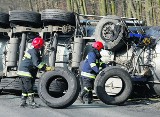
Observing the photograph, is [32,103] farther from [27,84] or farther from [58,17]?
[58,17]

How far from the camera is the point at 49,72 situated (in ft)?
32.7

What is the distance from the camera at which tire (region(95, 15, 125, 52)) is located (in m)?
11.0

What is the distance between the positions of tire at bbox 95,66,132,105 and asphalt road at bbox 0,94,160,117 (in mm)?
179

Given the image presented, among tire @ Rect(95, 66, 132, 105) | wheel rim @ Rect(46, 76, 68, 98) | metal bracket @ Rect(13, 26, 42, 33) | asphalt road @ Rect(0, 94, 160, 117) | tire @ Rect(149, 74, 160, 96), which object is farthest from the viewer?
metal bracket @ Rect(13, 26, 42, 33)

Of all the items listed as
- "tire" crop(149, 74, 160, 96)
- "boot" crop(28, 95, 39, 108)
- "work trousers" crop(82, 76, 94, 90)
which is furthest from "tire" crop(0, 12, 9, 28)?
"tire" crop(149, 74, 160, 96)

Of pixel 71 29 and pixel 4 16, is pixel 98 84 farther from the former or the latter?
pixel 4 16

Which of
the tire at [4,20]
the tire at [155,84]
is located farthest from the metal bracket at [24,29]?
the tire at [155,84]

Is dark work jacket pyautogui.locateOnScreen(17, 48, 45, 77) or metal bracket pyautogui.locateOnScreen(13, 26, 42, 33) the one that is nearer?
dark work jacket pyautogui.locateOnScreen(17, 48, 45, 77)

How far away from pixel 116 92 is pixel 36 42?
2474 mm

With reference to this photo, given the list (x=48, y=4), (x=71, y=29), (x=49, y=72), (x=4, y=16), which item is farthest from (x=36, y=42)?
(x=48, y=4)

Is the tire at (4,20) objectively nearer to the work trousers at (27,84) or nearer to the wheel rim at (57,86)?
the wheel rim at (57,86)

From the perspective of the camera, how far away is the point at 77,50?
1139 cm

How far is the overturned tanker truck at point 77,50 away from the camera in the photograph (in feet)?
33.4

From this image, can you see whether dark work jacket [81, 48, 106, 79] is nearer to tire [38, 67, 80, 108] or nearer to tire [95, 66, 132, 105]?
tire [95, 66, 132, 105]
